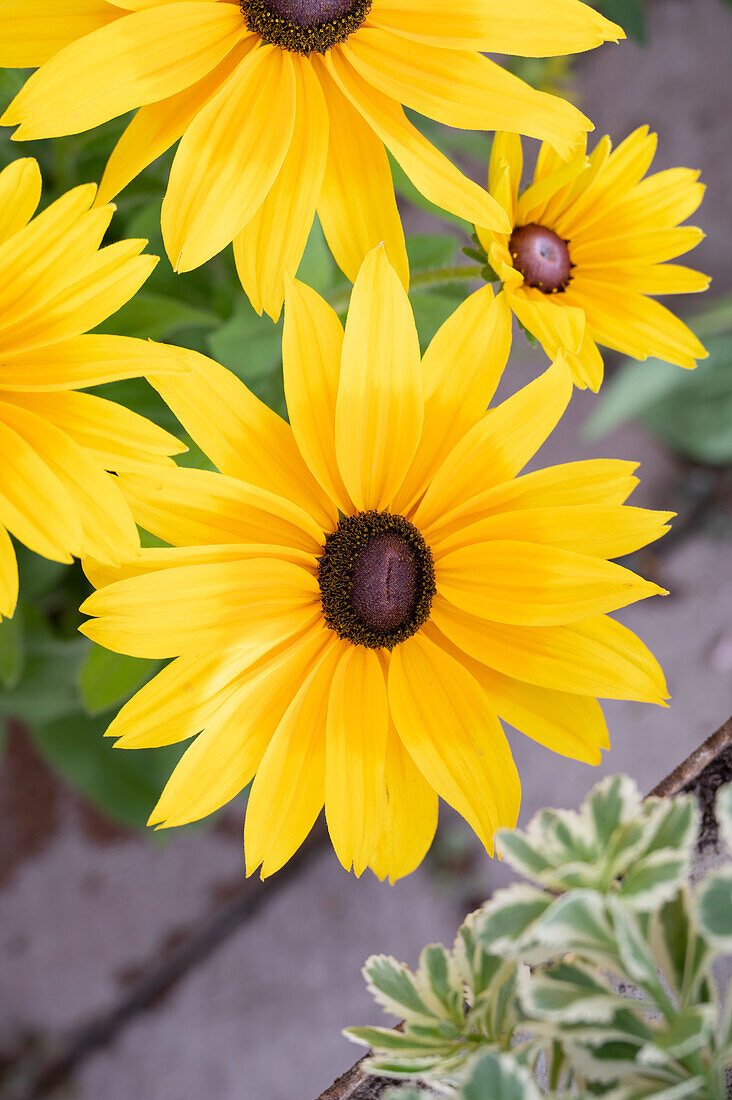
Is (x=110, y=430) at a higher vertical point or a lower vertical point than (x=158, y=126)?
lower

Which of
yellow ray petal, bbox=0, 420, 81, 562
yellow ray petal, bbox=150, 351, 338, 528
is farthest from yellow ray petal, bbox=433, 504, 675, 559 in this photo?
yellow ray petal, bbox=0, 420, 81, 562

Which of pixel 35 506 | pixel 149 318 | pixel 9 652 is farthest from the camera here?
pixel 9 652

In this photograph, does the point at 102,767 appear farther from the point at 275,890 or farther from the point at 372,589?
the point at 372,589

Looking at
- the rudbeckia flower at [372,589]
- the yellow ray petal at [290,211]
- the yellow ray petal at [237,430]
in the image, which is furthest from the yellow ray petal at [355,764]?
the yellow ray petal at [290,211]

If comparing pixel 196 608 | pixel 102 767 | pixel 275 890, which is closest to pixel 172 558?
pixel 196 608

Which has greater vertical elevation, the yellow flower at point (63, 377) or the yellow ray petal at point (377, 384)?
the yellow flower at point (63, 377)

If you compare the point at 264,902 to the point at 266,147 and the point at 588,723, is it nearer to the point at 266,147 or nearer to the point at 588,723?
the point at 588,723

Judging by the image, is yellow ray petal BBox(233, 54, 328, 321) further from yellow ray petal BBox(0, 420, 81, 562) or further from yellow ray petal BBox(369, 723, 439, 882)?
yellow ray petal BBox(369, 723, 439, 882)

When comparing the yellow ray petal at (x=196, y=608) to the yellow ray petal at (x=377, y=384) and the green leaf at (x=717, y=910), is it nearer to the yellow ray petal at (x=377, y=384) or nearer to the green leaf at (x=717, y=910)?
the yellow ray petal at (x=377, y=384)
